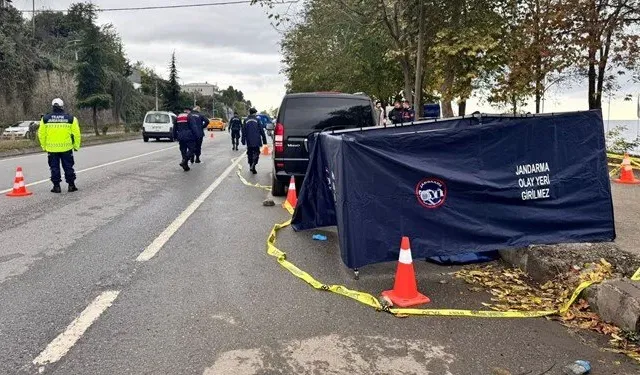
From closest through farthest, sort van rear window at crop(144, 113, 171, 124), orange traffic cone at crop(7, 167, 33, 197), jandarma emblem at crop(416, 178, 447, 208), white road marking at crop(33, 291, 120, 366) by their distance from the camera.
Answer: white road marking at crop(33, 291, 120, 366)
jandarma emblem at crop(416, 178, 447, 208)
orange traffic cone at crop(7, 167, 33, 197)
van rear window at crop(144, 113, 171, 124)

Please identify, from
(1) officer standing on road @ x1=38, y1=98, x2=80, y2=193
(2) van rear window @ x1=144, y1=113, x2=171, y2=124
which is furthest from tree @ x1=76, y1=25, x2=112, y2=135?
(1) officer standing on road @ x1=38, y1=98, x2=80, y2=193

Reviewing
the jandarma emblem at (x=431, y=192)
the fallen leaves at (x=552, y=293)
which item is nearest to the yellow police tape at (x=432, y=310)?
the fallen leaves at (x=552, y=293)

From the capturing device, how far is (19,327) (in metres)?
4.14

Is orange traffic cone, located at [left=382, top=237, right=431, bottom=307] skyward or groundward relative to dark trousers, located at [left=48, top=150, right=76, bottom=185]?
groundward

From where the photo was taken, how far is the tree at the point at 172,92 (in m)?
81.1

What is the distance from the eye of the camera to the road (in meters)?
3.67

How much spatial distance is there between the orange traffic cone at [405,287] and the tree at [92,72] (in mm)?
37049

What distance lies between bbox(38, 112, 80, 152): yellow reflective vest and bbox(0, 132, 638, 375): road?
350cm

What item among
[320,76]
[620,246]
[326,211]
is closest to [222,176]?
[326,211]

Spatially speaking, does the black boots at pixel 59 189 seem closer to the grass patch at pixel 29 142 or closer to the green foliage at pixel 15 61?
the grass patch at pixel 29 142

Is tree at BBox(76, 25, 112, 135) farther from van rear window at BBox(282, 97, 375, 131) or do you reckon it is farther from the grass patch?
van rear window at BBox(282, 97, 375, 131)

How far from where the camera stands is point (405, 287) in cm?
484

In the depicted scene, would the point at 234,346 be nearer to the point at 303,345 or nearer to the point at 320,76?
the point at 303,345

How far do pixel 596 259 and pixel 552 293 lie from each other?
69cm
